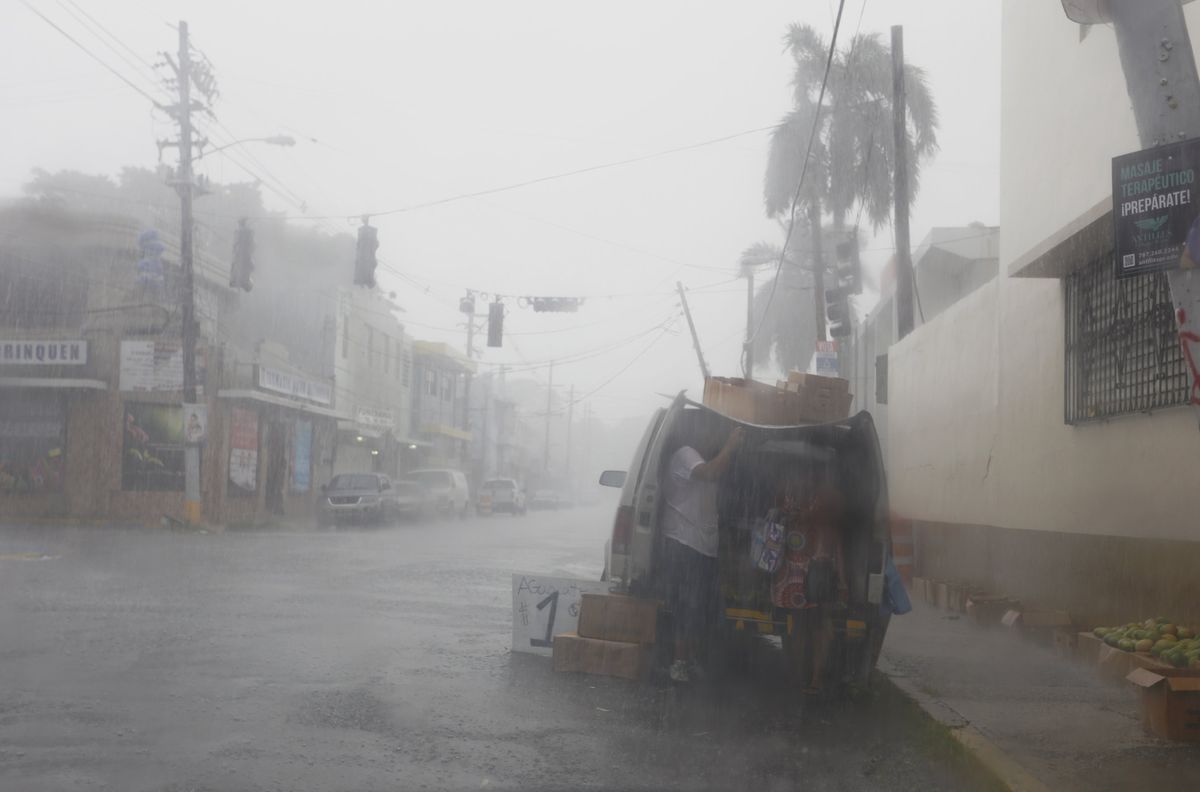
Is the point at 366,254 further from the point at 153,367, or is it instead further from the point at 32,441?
the point at 32,441

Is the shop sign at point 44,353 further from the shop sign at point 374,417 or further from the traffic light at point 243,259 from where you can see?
the shop sign at point 374,417

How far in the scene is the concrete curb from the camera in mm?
5082

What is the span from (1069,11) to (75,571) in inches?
493

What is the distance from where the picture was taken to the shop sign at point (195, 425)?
26297 millimetres

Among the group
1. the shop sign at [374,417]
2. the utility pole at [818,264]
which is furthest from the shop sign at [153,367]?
the utility pole at [818,264]

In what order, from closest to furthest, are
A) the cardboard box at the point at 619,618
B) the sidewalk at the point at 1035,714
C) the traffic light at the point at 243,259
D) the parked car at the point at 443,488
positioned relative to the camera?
the sidewalk at the point at 1035,714, the cardboard box at the point at 619,618, the traffic light at the point at 243,259, the parked car at the point at 443,488

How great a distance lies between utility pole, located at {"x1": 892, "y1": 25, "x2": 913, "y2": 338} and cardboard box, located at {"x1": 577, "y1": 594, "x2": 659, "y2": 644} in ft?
39.1

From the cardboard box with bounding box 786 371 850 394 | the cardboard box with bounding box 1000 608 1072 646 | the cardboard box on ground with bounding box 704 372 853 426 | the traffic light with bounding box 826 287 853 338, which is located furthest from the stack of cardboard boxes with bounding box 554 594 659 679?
the traffic light with bounding box 826 287 853 338

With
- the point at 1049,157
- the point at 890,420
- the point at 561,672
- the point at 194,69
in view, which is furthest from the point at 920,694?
the point at 194,69

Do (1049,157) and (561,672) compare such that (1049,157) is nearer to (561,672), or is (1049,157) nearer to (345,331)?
(561,672)

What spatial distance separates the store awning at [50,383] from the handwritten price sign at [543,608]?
22943 millimetres

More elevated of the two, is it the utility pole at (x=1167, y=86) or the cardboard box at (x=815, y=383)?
the utility pole at (x=1167, y=86)

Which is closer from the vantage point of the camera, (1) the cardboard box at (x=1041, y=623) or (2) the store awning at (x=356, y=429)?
(1) the cardboard box at (x=1041, y=623)

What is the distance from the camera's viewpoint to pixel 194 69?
2739 centimetres
